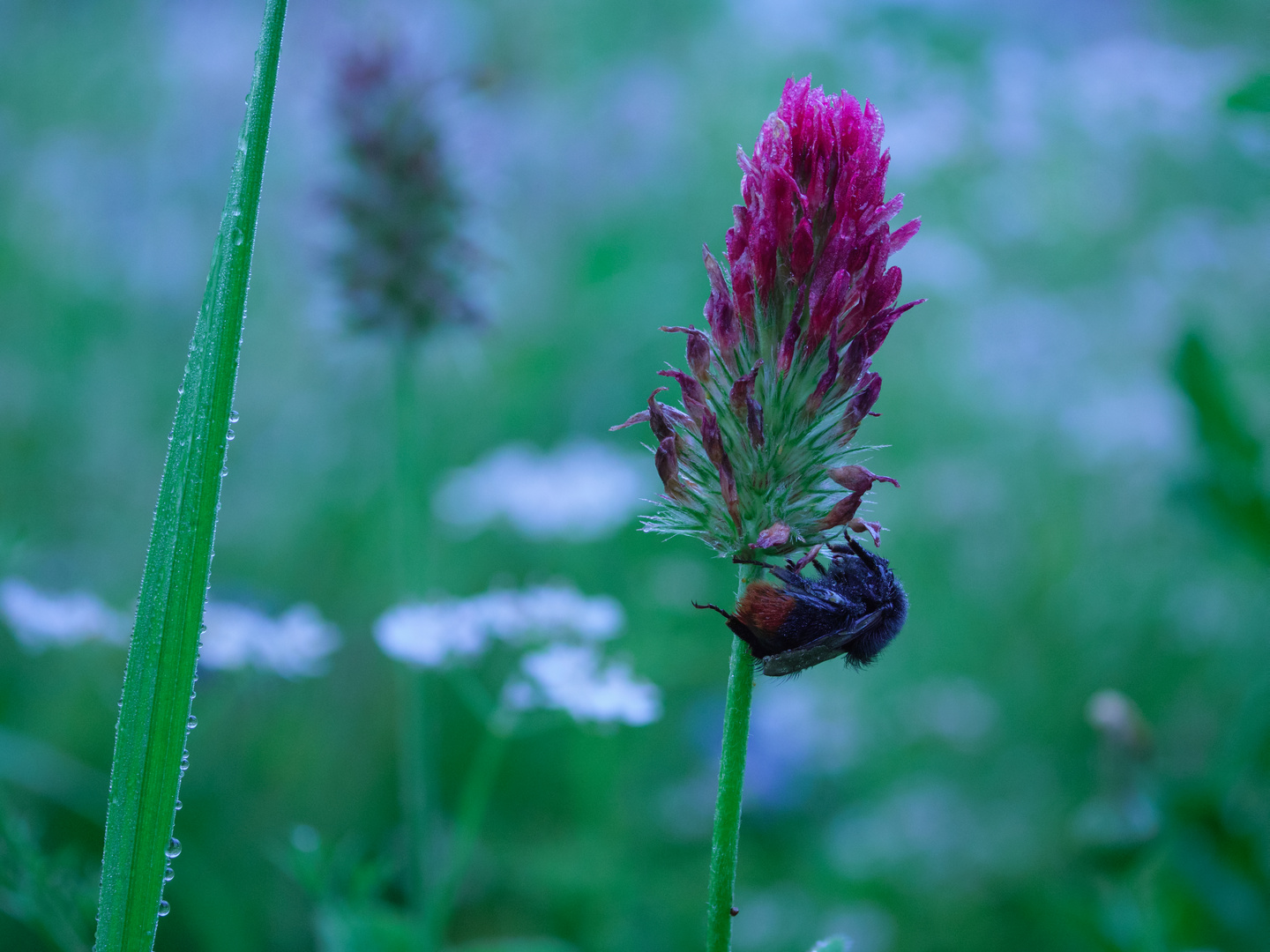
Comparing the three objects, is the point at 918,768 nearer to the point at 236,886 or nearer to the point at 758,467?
the point at 236,886

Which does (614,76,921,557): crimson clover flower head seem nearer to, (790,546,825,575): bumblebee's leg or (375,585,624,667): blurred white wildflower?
(790,546,825,575): bumblebee's leg

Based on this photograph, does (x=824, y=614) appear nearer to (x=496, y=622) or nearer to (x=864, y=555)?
(x=864, y=555)

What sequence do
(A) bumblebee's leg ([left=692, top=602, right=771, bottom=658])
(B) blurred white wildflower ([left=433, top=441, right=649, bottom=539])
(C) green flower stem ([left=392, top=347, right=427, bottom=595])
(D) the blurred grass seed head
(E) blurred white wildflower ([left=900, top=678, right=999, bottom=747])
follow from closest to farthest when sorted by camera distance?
(A) bumblebee's leg ([left=692, top=602, right=771, bottom=658]) < (C) green flower stem ([left=392, top=347, right=427, bottom=595]) < (D) the blurred grass seed head < (E) blurred white wildflower ([left=900, top=678, right=999, bottom=747]) < (B) blurred white wildflower ([left=433, top=441, right=649, bottom=539])

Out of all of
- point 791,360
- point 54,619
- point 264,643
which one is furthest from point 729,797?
point 54,619

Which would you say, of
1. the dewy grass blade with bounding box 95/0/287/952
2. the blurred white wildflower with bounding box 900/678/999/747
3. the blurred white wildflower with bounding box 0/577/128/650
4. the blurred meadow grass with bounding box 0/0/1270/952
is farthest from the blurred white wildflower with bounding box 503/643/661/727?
the blurred white wildflower with bounding box 900/678/999/747

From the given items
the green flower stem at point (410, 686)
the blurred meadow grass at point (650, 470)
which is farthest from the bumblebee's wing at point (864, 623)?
the green flower stem at point (410, 686)

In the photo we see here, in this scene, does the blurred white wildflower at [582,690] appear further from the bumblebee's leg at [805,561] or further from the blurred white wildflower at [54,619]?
the blurred white wildflower at [54,619]
